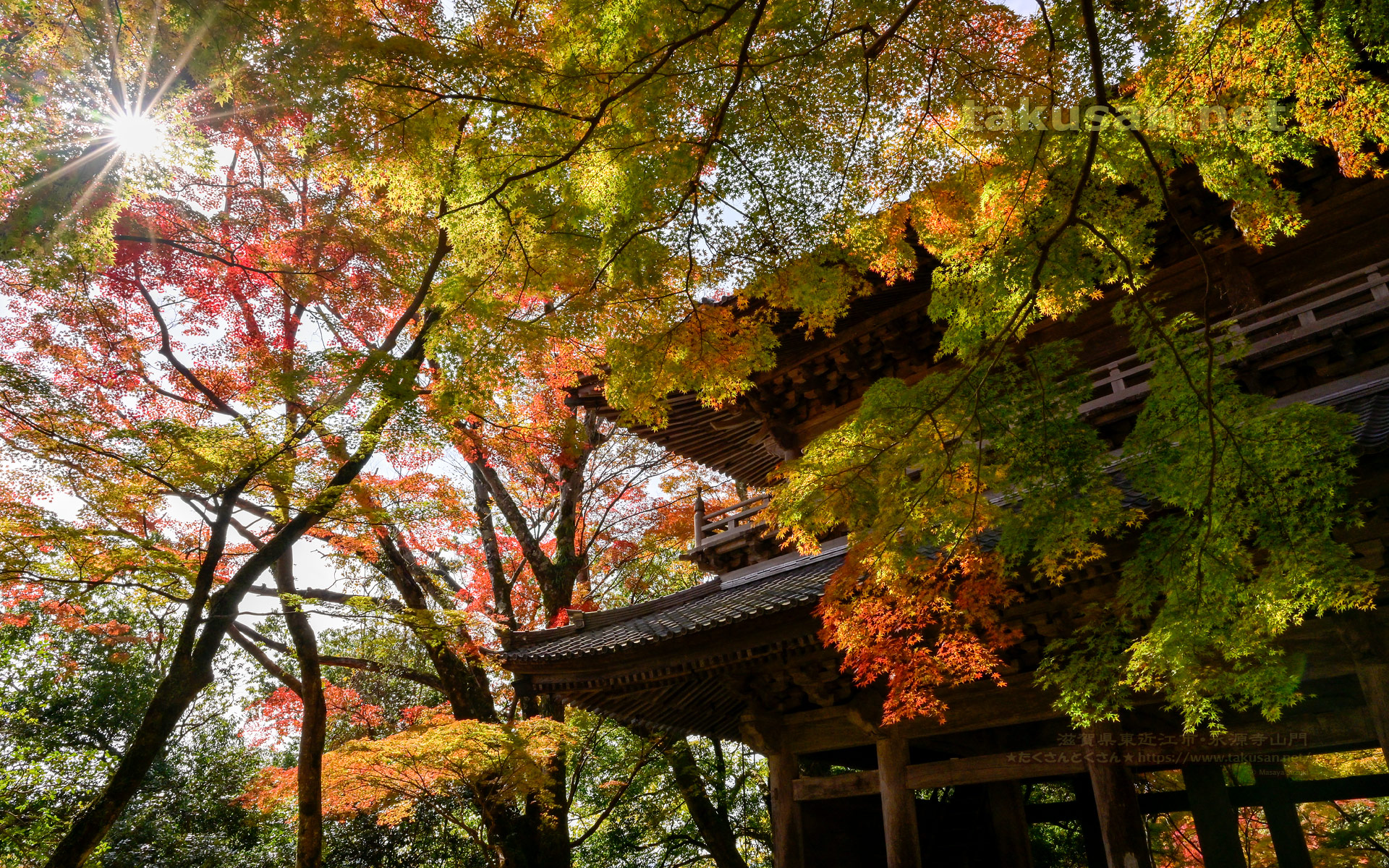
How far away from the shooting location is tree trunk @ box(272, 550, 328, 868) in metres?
9.36

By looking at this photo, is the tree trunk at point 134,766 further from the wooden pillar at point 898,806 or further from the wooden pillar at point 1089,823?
the wooden pillar at point 1089,823

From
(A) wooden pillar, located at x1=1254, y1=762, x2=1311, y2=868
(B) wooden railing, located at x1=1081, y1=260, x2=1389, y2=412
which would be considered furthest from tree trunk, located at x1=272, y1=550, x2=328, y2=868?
(A) wooden pillar, located at x1=1254, y1=762, x2=1311, y2=868

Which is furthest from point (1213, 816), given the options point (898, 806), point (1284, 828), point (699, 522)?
point (699, 522)

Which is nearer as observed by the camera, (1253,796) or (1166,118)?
(1166,118)

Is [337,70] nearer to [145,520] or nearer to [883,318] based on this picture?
[883,318]

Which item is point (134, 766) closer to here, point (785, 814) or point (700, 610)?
point (700, 610)

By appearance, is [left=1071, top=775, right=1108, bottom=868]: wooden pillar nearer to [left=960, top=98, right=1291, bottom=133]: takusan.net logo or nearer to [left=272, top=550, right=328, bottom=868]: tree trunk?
[left=960, top=98, right=1291, bottom=133]: takusan.net logo

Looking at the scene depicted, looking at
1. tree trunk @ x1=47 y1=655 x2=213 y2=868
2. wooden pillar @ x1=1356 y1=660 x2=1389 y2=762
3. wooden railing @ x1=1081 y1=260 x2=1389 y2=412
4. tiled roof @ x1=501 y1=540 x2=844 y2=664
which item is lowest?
wooden pillar @ x1=1356 y1=660 x2=1389 y2=762

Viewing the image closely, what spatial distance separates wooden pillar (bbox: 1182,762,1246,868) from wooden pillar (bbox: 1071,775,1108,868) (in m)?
1.50

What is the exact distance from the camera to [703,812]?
11.6 m

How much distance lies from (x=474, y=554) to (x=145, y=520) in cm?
607

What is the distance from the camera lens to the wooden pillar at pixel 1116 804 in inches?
193

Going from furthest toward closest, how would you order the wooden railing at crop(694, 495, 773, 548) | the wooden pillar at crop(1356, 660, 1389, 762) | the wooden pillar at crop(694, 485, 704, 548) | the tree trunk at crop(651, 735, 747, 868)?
1. the tree trunk at crop(651, 735, 747, 868)
2. the wooden pillar at crop(694, 485, 704, 548)
3. the wooden railing at crop(694, 495, 773, 548)
4. the wooden pillar at crop(1356, 660, 1389, 762)

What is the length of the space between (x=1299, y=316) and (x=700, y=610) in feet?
16.4
